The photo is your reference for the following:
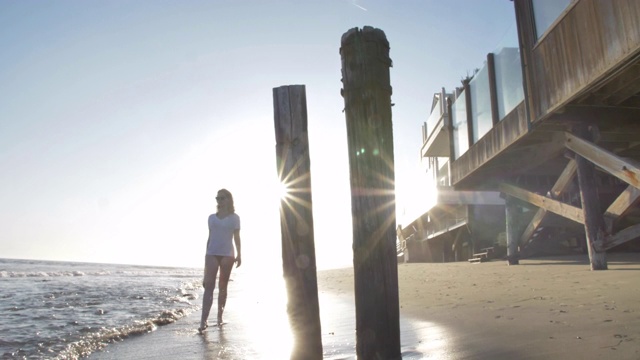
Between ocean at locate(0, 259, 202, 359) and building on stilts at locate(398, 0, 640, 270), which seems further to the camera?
building on stilts at locate(398, 0, 640, 270)

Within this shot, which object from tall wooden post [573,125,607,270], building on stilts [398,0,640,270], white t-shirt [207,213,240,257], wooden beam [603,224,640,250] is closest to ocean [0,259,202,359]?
white t-shirt [207,213,240,257]

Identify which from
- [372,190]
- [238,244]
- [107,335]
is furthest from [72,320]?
[372,190]

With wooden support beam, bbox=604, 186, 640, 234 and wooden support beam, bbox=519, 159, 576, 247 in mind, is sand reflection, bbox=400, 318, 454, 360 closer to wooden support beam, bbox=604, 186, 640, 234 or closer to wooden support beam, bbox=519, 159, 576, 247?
wooden support beam, bbox=604, 186, 640, 234

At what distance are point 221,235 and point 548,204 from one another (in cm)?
725

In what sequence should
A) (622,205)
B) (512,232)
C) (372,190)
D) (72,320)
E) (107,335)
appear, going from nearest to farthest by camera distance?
(372,190) → (107,335) → (622,205) → (72,320) → (512,232)

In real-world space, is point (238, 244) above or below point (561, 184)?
below

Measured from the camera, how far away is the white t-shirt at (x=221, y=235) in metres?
6.43

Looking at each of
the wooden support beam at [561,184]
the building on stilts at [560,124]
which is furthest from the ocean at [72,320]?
the wooden support beam at [561,184]

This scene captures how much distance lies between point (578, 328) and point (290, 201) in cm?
252

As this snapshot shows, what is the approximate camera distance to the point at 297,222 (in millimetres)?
3326

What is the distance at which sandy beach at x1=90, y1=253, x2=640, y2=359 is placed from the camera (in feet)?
11.1

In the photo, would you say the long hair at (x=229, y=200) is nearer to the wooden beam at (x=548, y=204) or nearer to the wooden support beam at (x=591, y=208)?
the wooden support beam at (x=591, y=208)

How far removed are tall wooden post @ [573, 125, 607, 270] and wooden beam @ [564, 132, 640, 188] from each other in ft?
0.63

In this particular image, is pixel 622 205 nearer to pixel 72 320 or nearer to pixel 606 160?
pixel 606 160
